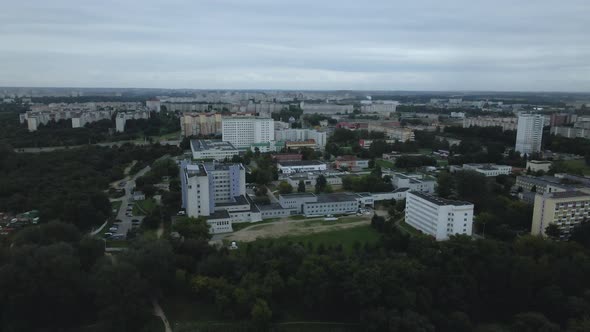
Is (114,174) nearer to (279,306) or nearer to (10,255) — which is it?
(10,255)

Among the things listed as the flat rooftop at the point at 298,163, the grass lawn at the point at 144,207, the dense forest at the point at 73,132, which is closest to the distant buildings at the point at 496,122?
the flat rooftop at the point at 298,163

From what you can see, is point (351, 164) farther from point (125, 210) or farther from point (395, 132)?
point (125, 210)

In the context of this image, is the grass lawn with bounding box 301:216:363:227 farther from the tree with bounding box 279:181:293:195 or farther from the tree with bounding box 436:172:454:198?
the tree with bounding box 436:172:454:198

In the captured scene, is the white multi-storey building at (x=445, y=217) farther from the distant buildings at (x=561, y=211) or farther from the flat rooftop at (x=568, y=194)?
the flat rooftop at (x=568, y=194)

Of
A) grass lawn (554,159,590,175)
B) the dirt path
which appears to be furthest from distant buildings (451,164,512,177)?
the dirt path

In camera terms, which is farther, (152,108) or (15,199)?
(152,108)

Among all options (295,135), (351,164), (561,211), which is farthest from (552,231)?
(295,135)

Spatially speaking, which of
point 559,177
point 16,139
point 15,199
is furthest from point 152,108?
point 559,177
